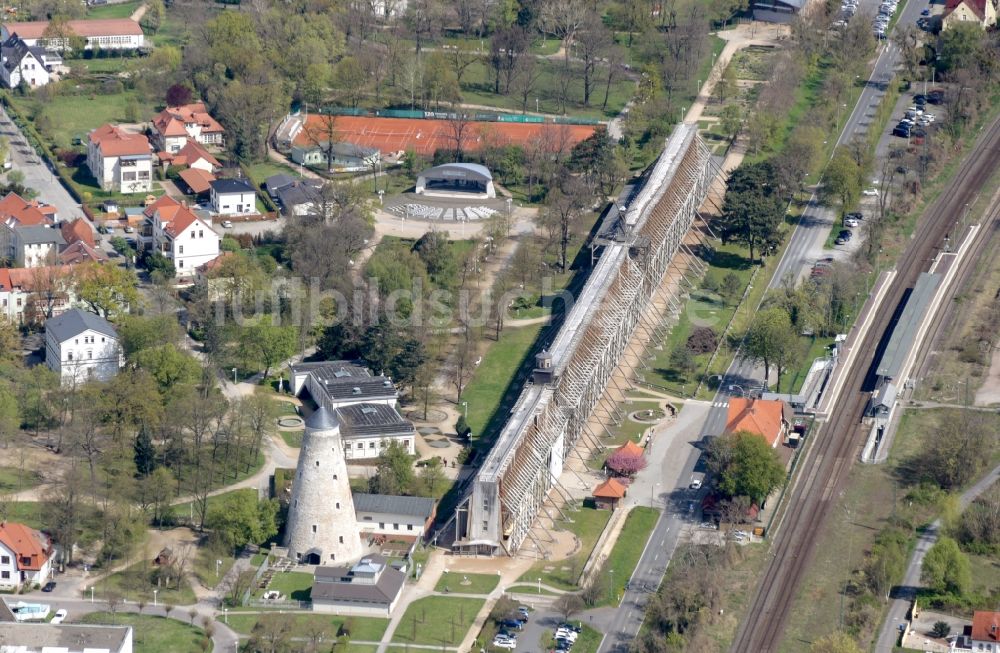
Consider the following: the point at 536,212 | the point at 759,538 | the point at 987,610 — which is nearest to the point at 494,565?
the point at 759,538

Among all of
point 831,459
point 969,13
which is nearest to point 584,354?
point 831,459

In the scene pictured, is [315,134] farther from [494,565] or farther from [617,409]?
[494,565]

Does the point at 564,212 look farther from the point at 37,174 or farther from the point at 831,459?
the point at 37,174

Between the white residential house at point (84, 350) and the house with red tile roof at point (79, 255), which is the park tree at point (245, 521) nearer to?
the white residential house at point (84, 350)

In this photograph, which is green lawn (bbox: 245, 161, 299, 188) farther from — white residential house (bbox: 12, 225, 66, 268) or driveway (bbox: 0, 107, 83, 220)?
white residential house (bbox: 12, 225, 66, 268)

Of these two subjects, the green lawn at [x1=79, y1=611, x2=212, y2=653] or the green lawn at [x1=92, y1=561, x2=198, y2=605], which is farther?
the green lawn at [x1=92, y1=561, x2=198, y2=605]

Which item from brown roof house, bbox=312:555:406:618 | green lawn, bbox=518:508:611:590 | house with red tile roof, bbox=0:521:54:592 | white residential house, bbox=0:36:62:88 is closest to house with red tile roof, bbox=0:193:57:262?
white residential house, bbox=0:36:62:88
